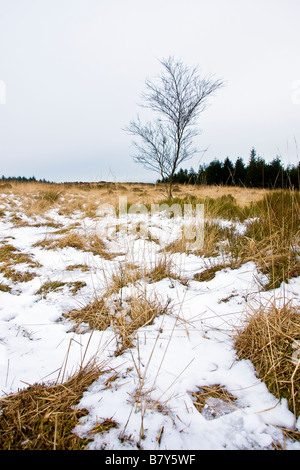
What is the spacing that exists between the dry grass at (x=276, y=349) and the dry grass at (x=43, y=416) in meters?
0.76

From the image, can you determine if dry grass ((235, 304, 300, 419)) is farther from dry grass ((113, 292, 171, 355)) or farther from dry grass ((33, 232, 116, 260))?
dry grass ((33, 232, 116, 260))

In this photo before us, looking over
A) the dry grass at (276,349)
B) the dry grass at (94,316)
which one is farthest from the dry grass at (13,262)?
the dry grass at (276,349)

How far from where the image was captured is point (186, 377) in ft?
3.02

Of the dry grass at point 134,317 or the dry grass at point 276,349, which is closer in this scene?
the dry grass at point 276,349

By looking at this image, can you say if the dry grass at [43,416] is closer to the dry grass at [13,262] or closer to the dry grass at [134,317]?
the dry grass at [134,317]

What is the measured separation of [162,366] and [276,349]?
538mm

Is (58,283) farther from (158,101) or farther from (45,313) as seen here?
(158,101)

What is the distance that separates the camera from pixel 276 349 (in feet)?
3.10

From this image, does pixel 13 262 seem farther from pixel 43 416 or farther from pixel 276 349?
pixel 276 349

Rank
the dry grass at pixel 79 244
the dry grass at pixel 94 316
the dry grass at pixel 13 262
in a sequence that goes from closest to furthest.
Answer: the dry grass at pixel 94 316 → the dry grass at pixel 13 262 → the dry grass at pixel 79 244

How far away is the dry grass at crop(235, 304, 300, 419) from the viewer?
32.2 inches

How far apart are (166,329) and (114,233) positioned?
9.01ft

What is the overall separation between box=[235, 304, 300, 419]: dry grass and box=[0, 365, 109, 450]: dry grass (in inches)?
A: 29.7

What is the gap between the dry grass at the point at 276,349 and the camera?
817 millimetres
